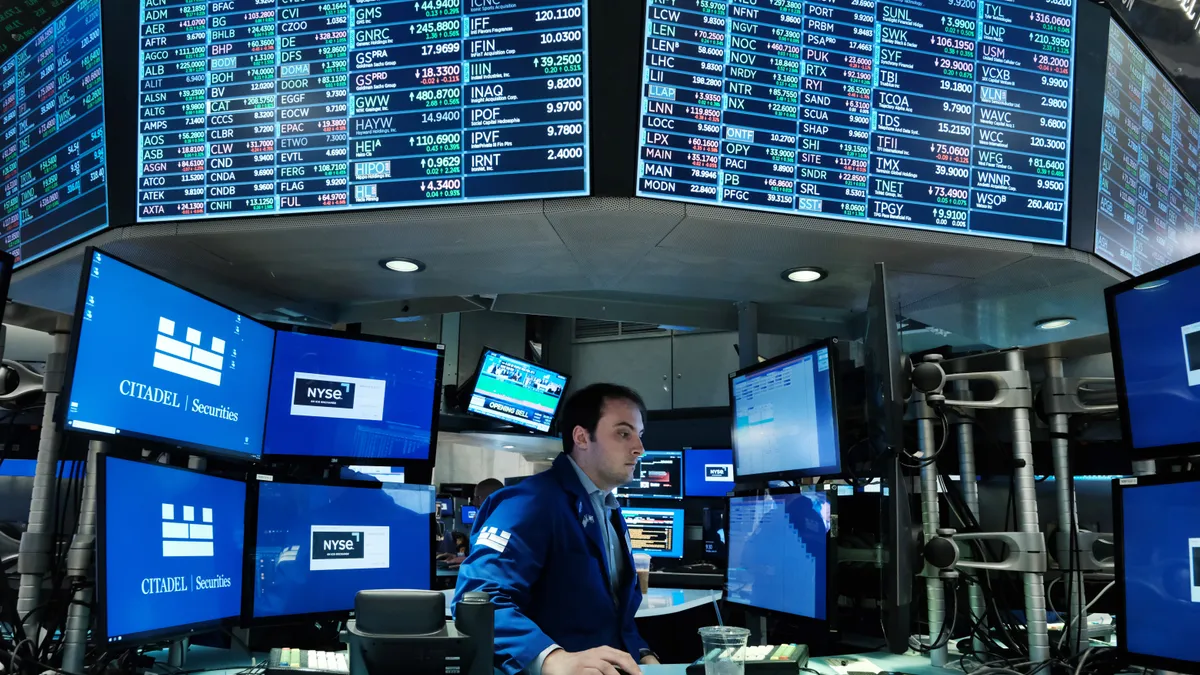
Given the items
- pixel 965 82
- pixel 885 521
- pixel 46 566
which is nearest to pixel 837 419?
pixel 885 521

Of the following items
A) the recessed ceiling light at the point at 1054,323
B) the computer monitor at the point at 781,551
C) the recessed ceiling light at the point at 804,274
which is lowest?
the computer monitor at the point at 781,551

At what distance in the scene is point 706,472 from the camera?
21.7 ft

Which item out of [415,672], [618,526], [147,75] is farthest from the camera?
[147,75]

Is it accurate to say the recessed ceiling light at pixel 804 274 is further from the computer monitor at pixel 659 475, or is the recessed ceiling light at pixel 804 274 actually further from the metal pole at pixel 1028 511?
the computer monitor at pixel 659 475

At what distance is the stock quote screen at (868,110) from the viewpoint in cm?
260

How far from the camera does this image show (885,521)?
2230 millimetres

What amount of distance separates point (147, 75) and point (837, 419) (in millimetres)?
2405

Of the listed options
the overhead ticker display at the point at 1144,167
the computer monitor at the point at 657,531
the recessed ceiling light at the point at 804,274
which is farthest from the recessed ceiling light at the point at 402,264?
the computer monitor at the point at 657,531

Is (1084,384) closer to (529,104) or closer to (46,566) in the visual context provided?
(529,104)

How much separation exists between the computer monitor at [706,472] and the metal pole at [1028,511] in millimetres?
4206

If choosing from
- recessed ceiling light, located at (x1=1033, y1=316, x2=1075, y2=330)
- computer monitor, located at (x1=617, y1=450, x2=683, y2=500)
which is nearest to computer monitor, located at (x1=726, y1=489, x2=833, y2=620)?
recessed ceiling light, located at (x1=1033, y1=316, x2=1075, y2=330)

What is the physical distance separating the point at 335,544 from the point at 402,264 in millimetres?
1026

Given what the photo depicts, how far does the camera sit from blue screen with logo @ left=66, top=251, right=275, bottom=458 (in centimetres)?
178

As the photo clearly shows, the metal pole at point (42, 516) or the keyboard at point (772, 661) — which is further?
the metal pole at point (42, 516)
